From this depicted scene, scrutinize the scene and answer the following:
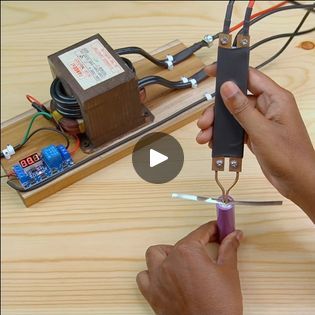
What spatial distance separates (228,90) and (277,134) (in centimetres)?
9

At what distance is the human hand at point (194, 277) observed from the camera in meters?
0.65

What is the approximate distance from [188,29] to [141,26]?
10 cm

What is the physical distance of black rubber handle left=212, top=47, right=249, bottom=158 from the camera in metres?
0.60

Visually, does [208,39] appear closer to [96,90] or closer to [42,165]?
[96,90]

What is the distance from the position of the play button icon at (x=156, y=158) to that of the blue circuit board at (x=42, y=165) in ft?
0.44

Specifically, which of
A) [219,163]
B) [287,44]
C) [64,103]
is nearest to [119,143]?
[64,103]

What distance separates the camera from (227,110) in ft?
2.08

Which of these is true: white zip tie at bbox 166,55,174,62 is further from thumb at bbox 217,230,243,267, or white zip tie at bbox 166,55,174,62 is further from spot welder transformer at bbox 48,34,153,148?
thumb at bbox 217,230,243,267

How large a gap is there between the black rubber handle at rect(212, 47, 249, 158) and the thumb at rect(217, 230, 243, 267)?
133mm

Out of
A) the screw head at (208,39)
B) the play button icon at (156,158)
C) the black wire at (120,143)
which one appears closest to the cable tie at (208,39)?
the screw head at (208,39)

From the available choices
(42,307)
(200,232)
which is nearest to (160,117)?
(200,232)

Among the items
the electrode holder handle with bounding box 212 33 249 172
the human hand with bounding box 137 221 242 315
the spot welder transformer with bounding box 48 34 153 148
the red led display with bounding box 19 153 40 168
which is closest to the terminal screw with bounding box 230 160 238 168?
the electrode holder handle with bounding box 212 33 249 172

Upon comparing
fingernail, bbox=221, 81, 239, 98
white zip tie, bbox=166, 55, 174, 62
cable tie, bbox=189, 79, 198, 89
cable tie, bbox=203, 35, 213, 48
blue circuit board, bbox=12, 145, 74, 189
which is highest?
fingernail, bbox=221, 81, 239, 98

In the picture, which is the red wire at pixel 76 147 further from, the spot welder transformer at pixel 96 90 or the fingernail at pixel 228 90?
the fingernail at pixel 228 90
